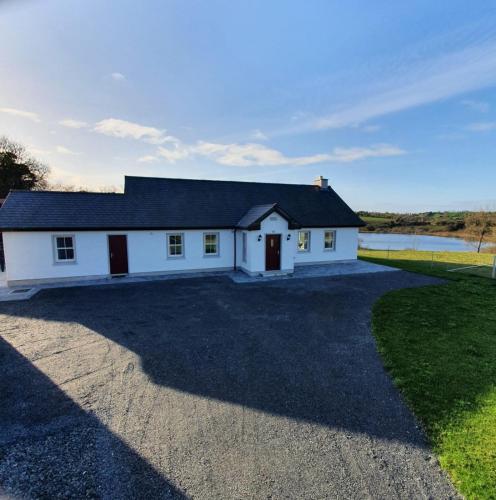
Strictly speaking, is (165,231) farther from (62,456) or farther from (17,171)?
(17,171)

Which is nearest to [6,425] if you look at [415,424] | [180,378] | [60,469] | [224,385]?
[60,469]

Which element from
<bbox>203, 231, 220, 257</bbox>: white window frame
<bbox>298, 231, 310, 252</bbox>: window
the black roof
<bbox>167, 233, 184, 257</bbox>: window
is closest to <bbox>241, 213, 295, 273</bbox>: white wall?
the black roof

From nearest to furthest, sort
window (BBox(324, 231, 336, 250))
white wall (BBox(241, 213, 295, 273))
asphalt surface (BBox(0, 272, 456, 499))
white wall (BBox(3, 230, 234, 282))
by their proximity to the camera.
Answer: asphalt surface (BBox(0, 272, 456, 499)) → white wall (BBox(3, 230, 234, 282)) → white wall (BBox(241, 213, 295, 273)) → window (BBox(324, 231, 336, 250))

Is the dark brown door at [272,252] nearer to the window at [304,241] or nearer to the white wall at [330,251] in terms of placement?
the white wall at [330,251]

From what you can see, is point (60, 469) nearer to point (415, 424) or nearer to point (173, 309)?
point (415, 424)

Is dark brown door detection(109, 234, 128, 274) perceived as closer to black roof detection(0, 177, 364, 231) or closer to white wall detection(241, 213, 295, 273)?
black roof detection(0, 177, 364, 231)

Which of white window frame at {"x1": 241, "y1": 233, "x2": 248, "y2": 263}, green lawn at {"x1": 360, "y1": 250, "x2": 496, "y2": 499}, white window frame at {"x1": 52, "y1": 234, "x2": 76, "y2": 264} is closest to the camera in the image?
green lawn at {"x1": 360, "y1": 250, "x2": 496, "y2": 499}

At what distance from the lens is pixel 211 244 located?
16.3m

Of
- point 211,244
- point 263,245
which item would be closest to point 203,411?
point 263,245

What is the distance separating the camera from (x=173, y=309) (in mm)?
9898

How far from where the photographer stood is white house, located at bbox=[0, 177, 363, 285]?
13.2m

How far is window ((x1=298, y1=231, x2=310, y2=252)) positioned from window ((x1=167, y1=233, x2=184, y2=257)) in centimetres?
733

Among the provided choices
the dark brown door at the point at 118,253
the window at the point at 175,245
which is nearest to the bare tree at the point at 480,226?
the window at the point at 175,245

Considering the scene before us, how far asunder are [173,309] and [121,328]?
1.98 m
